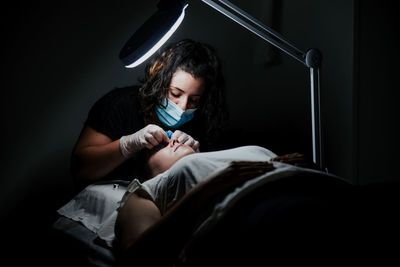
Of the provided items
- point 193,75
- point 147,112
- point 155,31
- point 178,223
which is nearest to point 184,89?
point 193,75

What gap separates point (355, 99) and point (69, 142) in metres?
1.43

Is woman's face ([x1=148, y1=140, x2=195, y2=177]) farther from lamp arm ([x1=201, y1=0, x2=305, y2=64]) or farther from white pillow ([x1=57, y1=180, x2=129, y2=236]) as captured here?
lamp arm ([x1=201, y1=0, x2=305, y2=64])

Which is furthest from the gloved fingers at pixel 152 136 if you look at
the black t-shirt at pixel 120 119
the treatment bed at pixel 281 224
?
the treatment bed at pixel 281 224

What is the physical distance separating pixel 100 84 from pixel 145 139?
2.14 ft

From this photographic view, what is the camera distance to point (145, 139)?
1403 mm

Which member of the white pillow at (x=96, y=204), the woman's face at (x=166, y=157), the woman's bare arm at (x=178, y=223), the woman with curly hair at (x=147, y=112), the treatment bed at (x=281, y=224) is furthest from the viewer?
the woman with curly hair at (x=147, y=112)

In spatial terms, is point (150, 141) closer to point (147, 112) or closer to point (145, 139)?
point (145, 139)

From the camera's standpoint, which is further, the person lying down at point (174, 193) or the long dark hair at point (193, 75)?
the long dark hair at point (193, 75)

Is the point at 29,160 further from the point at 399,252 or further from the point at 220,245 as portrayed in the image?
the point at 399,252

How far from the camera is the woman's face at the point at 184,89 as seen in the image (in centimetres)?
161

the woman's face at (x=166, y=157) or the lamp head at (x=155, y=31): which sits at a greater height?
the lamp head at (x=155, y=31)

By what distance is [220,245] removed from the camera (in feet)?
2.60

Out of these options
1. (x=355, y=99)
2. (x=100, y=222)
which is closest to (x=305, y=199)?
(x=100, y=222)

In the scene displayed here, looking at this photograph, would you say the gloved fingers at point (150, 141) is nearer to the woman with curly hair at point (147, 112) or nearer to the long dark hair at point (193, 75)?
the woman with curly hair at point (147, 112)
